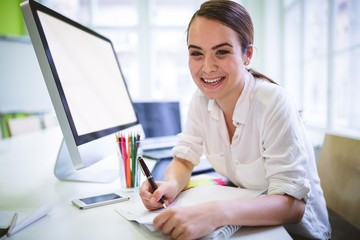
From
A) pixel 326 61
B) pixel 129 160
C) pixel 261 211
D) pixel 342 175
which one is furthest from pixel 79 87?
pixel 326 61

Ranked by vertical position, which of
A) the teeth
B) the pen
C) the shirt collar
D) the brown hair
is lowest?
the pen

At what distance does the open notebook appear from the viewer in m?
0.59

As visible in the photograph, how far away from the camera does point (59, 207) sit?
74 centimetres

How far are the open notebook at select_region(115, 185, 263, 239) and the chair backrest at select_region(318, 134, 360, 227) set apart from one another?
1.15 feet

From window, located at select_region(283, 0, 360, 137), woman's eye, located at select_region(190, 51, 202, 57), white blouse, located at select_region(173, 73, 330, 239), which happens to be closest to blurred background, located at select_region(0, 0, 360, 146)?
window, located at select_region(283, 0, 360, 137)

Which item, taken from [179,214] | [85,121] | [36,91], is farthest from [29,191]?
[36,91]

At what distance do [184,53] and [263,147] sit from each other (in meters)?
4.92

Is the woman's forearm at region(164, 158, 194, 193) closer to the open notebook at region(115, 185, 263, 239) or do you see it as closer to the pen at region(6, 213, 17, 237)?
the open notebook at region(115, 185, 263, 239)

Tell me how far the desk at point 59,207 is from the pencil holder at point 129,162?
2.0 inches

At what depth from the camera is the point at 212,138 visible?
1.00 metres

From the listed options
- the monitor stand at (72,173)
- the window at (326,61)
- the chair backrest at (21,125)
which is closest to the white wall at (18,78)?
the chair backrest at (21,125)

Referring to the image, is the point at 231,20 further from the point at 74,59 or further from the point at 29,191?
the point at 29,191

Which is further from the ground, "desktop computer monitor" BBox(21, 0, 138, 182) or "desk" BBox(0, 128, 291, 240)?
"desktop computer monitor" BBox(21, 0, 138, 182)

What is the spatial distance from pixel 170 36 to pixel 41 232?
5.20 meters
